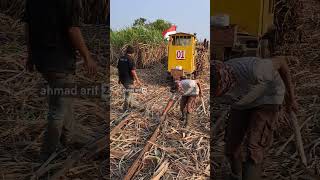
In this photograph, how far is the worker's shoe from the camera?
2852 mm

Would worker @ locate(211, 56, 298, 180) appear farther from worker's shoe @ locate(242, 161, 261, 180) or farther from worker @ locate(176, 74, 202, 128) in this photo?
worker @ locate(176, 74, 202, 128)

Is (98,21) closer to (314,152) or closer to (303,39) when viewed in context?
(303,39)

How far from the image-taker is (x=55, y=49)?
274 centimetres

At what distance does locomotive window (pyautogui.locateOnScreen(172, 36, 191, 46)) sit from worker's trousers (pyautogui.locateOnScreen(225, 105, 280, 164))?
2.39 feet

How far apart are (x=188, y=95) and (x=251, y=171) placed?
70 centimetres

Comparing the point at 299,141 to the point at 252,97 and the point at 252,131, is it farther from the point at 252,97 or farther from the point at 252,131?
the point at 252,97

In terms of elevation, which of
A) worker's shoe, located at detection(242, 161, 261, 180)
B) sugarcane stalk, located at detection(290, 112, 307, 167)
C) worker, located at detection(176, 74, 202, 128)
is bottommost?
worker's shoe, located at detection(242, 161, 261, 180)

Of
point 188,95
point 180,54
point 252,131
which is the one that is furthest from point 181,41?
point 252,131

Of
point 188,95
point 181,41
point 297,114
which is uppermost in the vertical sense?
point 181,41

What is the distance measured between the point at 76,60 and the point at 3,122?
2.05 feet

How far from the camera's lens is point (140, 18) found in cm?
315

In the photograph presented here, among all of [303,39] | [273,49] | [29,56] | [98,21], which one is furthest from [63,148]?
[303,39]

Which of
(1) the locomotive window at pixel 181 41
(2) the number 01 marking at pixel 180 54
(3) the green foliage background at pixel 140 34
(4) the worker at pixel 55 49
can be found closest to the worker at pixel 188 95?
(2) the number 01 marking at pixel 180 54

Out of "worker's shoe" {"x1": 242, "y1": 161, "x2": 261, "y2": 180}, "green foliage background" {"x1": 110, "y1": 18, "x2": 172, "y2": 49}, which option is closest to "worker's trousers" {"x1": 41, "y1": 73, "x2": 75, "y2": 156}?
"green foliage background" {"x1": 110, "y1": 18, "x2": 172, "y2": 49}
